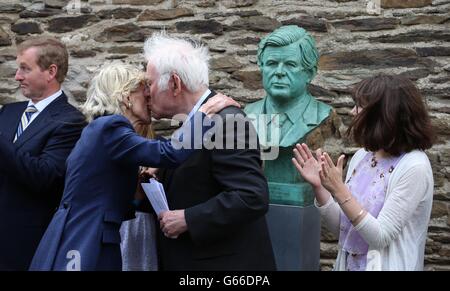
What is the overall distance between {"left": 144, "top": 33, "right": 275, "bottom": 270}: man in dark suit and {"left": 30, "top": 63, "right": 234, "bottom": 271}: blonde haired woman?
0.38 ft

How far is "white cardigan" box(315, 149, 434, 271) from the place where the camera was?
2.15 metres

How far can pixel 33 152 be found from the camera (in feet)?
8.68

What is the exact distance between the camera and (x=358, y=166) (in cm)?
243

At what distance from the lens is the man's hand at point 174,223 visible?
2.14 metres

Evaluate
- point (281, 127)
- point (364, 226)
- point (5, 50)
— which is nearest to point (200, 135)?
point (364, 226)

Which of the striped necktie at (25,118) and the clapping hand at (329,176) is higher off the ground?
the striped necktie at (25,118)

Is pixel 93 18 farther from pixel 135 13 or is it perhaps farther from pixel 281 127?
Result: pixel 281 127

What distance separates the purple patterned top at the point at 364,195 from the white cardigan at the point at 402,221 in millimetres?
49

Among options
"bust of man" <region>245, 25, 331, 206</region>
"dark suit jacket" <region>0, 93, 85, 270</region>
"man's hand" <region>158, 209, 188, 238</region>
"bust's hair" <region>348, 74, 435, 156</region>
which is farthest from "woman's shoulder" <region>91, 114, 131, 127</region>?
"bust of man" <region>245, 25, 331, 206</region>

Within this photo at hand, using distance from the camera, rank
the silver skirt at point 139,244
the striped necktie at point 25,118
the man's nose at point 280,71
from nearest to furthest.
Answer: the silver skirt at point 139,244, the striped necktie at point 25,118, the man's nose at point 280,71

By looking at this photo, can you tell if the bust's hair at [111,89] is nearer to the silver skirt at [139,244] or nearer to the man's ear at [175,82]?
the man's ear at [175,82]

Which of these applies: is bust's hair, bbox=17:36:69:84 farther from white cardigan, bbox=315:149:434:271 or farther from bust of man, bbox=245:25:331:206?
white cardigan, bbox=315:149:434:271

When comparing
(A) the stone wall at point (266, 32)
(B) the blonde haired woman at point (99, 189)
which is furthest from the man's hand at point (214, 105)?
(A) the stone wall at point (266, 32)

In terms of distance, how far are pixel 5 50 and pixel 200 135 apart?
A: 10.5 feet
